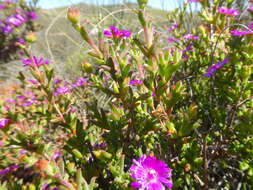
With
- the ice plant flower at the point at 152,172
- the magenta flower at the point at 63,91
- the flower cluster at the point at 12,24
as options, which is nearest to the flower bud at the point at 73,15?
the ice plant flower at the point at 152,172

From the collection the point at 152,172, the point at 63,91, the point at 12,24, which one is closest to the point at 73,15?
the point at 152,172

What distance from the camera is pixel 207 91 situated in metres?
1.49

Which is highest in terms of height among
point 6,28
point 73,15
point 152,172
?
point 73,15

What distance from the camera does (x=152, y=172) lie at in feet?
2.66

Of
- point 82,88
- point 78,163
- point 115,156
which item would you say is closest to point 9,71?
point 82,88

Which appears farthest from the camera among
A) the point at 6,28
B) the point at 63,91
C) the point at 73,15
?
the point at 6,28

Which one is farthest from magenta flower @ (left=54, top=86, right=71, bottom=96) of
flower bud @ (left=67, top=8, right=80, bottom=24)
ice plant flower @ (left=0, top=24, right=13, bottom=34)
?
ice plant flower @ (left=0, top=24, right=13, bottom=34)

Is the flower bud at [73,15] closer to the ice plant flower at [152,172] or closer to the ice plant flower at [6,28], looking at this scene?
the ice plant flower at [152,172]

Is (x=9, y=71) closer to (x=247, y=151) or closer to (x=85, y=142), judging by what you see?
(x=85, y=142)

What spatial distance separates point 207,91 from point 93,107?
0.82m

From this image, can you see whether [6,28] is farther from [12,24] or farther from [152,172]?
[152,172]

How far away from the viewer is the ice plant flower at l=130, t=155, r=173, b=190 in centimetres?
79

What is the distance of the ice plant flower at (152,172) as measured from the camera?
2.59ft

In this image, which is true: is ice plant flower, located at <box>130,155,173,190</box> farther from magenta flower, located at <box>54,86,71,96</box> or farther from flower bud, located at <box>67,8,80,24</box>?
magenta flower, located at <box>54,86,71,96</box>
